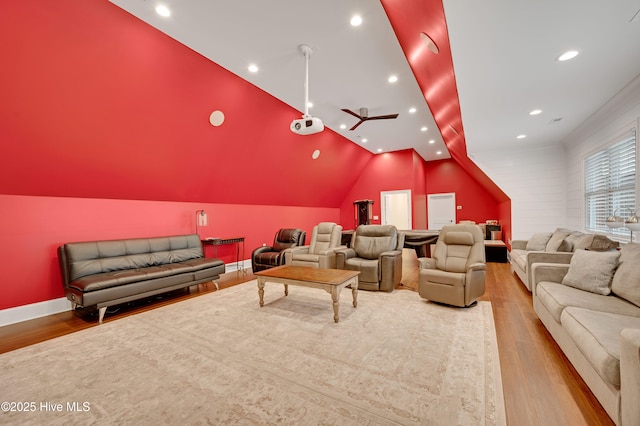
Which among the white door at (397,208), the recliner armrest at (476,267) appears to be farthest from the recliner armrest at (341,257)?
the white door at (397,208)

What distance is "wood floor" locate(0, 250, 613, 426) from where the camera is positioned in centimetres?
162

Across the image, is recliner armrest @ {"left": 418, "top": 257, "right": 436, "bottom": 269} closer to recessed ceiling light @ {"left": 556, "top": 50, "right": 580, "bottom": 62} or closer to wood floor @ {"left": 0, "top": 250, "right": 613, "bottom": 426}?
wood floor @ {"left": 0, "top": 250, "right": 613, "bottom": 426}

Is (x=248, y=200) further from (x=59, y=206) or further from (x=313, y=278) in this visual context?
(x=313, y=278)

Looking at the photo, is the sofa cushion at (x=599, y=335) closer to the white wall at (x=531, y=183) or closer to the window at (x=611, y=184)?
the window at (x=611, y=184)

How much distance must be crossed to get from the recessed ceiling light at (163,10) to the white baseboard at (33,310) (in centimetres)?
376

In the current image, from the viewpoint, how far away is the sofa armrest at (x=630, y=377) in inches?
48.0

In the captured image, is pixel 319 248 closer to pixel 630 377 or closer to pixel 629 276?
pixel 629 276

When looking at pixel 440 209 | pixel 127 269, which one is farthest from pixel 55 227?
pixel 440 209

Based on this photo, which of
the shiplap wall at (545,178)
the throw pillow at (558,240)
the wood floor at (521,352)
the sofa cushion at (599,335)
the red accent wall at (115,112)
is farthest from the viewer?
the shiplap wall at (545,178)

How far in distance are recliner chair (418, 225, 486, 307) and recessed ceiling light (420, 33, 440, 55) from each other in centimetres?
236

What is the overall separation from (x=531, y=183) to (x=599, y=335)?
581cm

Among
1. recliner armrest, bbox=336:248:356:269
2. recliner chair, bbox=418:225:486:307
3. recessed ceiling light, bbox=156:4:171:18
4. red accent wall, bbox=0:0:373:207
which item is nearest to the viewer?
red accent wall, bbox=0:0:373:207

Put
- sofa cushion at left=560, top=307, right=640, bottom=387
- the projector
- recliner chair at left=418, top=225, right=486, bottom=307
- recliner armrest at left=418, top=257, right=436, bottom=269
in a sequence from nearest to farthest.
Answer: sofa cushion at left=560, top=307, right=640, bottom=387, recliner chair at left=418, top=225, right=486, bottom=307, the projector, recliner armrest at left=418, top=257, right=436, bottom=269

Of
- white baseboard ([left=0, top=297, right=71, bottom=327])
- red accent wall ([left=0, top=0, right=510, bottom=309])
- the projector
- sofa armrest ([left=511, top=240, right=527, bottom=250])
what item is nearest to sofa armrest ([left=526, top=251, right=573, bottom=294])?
sofa armrest ([left=511, top=240, right=527, bottom=250])
